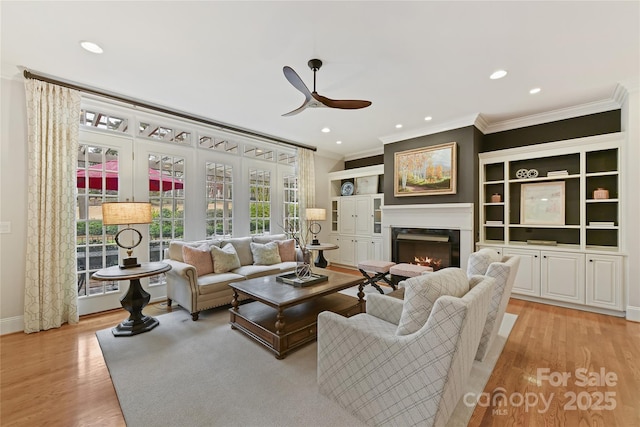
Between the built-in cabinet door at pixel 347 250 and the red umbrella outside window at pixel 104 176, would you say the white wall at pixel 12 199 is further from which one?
the built-in cabinet door at pixel 347 250

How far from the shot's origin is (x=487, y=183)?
4.40 m

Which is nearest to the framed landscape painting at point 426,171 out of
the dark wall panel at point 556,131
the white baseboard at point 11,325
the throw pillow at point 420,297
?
the dark wall panel at point 556,131

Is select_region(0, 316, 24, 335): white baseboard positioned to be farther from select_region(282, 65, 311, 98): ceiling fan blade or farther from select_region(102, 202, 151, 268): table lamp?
select_region(282, 65, 311, 98): ceiling fan blade

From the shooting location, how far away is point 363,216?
6.09 meters

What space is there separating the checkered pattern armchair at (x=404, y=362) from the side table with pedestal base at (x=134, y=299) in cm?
212

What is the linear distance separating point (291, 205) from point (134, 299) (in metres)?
3.56

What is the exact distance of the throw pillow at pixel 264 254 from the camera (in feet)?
14.0

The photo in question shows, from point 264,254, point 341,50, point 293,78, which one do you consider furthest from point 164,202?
point 341,50

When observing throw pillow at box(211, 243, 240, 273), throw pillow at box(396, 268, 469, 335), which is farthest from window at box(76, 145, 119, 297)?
throw pillow at box(396, 268, 469, 335)

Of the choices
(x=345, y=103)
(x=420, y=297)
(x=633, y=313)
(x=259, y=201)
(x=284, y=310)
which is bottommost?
(x=633, y=313)

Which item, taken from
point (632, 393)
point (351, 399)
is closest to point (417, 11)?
point (351, 399)

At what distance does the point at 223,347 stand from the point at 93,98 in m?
3.45

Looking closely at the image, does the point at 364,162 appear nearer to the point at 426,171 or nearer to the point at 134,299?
Result: the point at 426,171

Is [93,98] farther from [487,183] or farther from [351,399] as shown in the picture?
[487,183]
